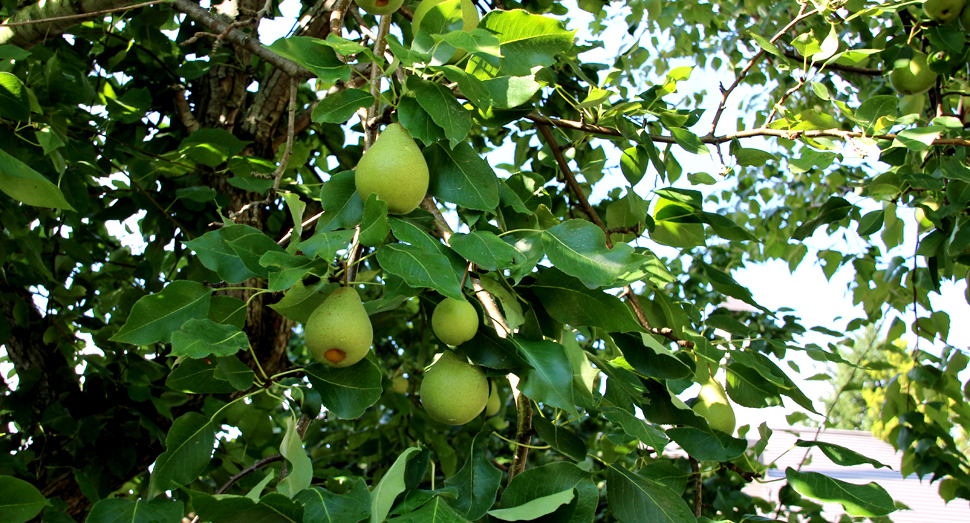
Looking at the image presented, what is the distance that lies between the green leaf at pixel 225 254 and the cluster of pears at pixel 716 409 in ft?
3.13

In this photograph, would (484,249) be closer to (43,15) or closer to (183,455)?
(183,455)

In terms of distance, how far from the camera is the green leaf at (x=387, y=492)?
875mm

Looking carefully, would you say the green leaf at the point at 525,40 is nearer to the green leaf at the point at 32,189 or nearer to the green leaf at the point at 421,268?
the green leaf at the point at 421,268

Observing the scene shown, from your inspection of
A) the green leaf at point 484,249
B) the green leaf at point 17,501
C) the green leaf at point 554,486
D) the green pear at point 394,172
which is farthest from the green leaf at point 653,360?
the green leaf at point 17,501

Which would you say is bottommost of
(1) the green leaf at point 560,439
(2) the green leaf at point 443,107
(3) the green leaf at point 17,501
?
(3) the green leaf at point 17,501

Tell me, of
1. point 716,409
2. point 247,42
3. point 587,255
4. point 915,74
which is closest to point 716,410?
point 716,409

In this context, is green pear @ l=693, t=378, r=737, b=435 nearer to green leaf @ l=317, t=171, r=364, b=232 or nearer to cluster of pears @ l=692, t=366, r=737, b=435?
cluster of pears @ l=692, t=366, r=737, b=435

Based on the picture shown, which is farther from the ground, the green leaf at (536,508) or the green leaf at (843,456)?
the green leaf at (536,508)

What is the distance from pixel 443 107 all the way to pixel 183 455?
0.67 meters

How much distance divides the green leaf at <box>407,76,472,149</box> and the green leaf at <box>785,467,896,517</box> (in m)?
0.92

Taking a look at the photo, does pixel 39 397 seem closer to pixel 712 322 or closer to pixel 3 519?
pixel 3 519

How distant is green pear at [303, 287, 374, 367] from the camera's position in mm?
972

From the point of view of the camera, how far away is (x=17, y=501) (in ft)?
3.34

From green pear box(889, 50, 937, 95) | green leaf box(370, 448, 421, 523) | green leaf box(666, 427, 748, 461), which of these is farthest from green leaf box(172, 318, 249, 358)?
green pear box(889, 50, 937, 95)
